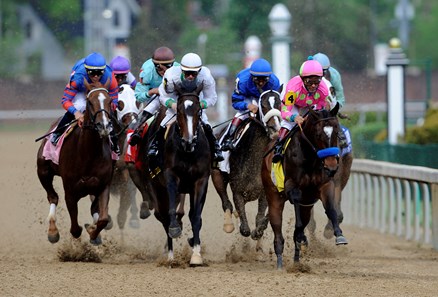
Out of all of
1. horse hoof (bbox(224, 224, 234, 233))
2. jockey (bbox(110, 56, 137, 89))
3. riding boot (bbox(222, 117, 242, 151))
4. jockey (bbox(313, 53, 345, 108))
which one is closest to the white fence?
jockey (bbox(313, 53, 345, 108))

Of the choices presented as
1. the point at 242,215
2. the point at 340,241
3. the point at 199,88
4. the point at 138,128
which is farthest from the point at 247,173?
the point at 340,241

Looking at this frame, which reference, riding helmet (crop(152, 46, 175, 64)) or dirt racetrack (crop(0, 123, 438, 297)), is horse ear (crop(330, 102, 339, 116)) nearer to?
dirt racetrack (crop(0, 123, 438, 297))

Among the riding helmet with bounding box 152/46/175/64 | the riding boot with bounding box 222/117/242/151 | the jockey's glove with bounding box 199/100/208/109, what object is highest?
the riding helmet with bounding box 152/46/175/64

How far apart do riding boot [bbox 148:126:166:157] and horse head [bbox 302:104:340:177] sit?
1909mm

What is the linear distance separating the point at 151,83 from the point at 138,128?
0.70m

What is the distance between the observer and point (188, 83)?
1167 cm

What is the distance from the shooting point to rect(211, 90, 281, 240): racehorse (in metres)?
12.8

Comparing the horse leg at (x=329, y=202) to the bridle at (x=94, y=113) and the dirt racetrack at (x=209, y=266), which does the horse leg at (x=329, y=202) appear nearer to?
the dirt racetrack at (x=209, y=266)

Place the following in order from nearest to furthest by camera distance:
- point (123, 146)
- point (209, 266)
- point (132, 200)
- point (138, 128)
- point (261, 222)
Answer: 1. point (209, 266)
2. point (261, 222)
3. point (138, 128)
4. point (123, 146)
5. point (132, 200)

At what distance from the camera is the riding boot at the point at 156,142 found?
12172mm

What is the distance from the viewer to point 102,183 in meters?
12.5

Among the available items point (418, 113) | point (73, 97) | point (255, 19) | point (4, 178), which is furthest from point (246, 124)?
point (255, 19)

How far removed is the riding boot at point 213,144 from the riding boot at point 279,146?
83 cm

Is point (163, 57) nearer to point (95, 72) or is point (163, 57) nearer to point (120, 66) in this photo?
point (95, 72)
